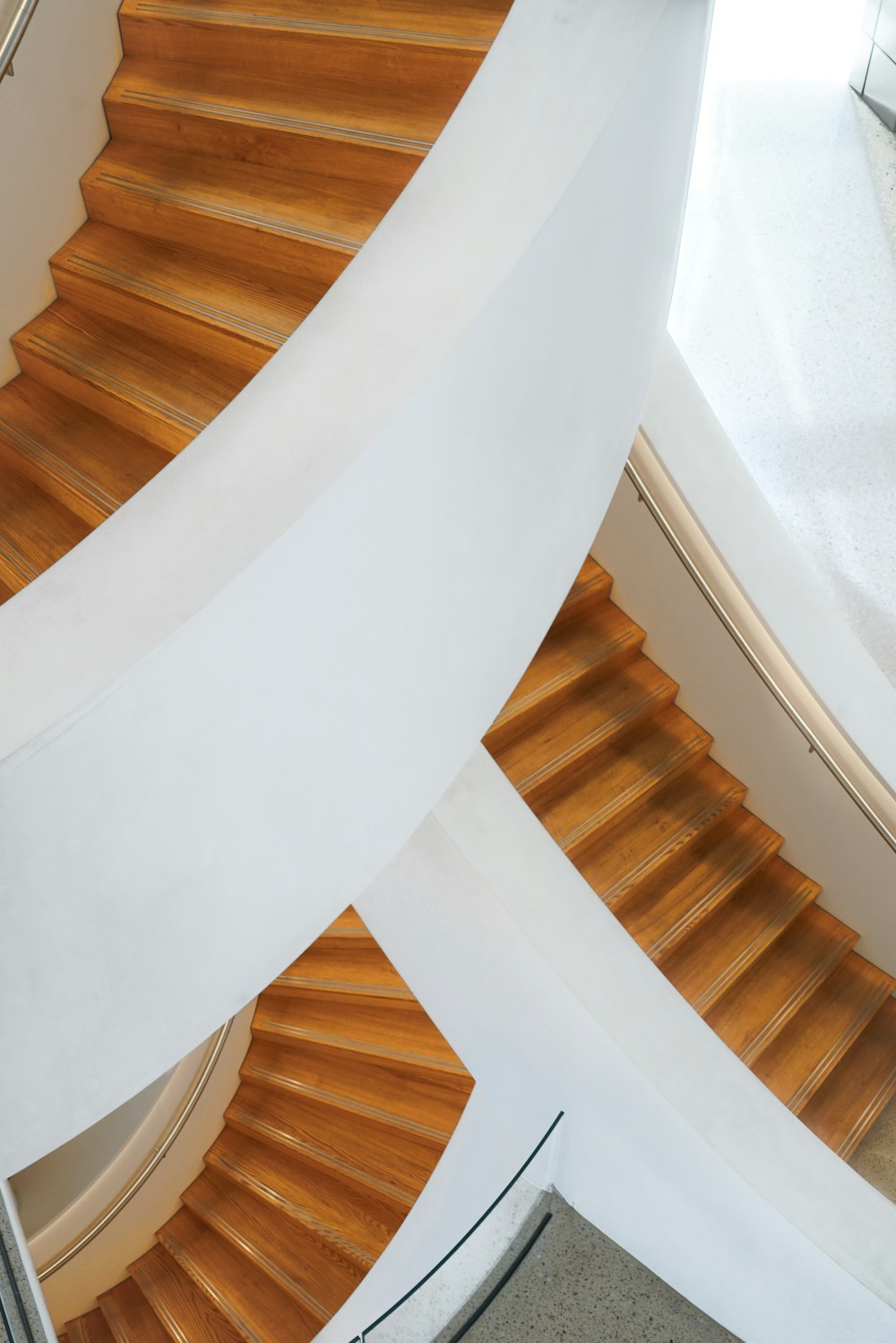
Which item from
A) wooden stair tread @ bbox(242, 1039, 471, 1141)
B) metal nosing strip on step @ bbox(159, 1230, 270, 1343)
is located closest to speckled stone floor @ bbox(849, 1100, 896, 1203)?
wooden stair tread @ bbox(242, 1039, 471, 1141)

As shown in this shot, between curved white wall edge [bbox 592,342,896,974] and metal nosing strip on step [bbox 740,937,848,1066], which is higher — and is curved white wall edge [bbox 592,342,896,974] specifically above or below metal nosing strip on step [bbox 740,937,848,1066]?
above

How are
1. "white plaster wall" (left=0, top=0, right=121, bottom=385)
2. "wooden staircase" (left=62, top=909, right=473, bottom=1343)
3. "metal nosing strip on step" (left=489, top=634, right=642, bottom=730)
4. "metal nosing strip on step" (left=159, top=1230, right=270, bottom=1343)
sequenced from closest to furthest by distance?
"white plaster wall" (left=0, top=0, right=121, bottom=385), "metal nosing strip on step" (left=489, top=634, right=642, bottom=730), "wooden staircase" (left=62, top=909, right=473, bottom=1343), "metal nosing strip on step" (left=159, top=1230, right=270, bottom=1343)

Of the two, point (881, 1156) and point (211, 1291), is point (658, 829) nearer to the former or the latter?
point (881, 1156)

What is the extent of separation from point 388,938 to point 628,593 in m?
2.12

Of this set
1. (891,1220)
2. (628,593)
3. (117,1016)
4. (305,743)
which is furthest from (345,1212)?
(305,743)

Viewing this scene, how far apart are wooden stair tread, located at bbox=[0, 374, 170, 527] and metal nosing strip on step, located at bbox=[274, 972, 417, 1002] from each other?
339 centimetres

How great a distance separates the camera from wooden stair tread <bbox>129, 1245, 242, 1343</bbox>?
6172 mm

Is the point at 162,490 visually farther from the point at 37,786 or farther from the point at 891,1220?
the point at 891,1220

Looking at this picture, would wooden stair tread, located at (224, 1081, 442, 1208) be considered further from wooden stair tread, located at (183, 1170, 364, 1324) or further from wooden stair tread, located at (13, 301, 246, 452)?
wooden stair tread, located at (13, 301, 246, 452)

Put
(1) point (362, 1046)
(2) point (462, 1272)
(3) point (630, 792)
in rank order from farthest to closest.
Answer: (1) point (362, 1046) → (3) point (630, 792) → (2) point (462, 1272)

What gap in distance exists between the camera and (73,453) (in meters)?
3.08

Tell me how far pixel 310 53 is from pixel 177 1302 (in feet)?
21.6

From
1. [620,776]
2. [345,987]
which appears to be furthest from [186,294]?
[345,987]

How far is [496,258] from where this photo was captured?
2125 mm
